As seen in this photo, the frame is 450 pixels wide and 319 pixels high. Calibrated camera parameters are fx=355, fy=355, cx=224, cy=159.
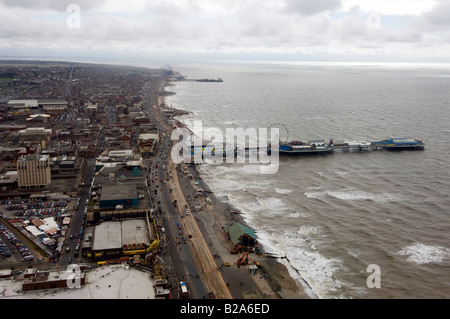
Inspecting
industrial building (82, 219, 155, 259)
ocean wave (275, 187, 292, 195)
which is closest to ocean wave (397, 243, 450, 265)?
ocean wave (275, 187, 292, 195)

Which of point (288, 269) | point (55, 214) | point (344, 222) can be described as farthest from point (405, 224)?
point (55, 214)

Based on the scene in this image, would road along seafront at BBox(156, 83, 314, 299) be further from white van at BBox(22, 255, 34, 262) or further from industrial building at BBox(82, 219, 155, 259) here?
white van at BBox(22, 255, 34, 262)

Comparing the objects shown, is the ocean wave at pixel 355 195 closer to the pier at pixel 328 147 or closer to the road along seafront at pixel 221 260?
the road along seafront at pixel 221 260

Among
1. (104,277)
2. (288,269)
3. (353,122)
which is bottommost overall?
(288,269)
